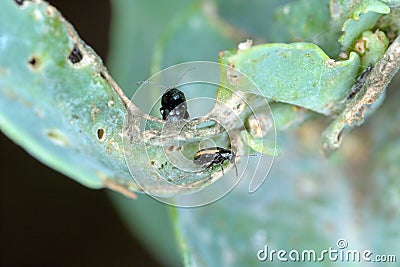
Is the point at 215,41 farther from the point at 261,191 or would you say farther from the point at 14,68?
the point at 14,68

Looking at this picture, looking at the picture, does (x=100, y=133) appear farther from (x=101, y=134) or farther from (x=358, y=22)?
(x=358, y=22)

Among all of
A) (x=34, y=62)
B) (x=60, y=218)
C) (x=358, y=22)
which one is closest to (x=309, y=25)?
(x=358, y=22)

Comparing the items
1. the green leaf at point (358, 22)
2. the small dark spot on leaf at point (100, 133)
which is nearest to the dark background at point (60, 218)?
the small dark spot on leaf at point (100, 133)

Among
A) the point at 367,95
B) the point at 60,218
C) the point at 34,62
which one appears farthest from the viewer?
the point at 60,218

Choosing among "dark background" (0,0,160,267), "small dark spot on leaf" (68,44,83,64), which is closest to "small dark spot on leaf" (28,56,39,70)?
"small dark spot on leaf" (68,44,83,64)

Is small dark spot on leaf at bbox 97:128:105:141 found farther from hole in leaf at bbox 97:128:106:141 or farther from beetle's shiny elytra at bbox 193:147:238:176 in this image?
beetle's shiny elytra at bbox 193:147:238:176

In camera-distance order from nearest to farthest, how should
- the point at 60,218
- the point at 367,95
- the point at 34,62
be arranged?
1. the point at 367,95
2. the point at 34,62
3. the point at 60,218
